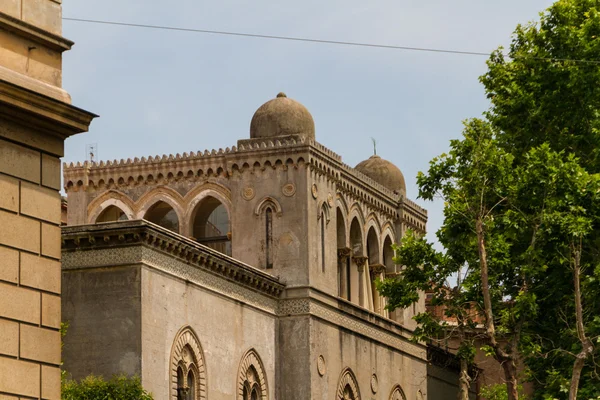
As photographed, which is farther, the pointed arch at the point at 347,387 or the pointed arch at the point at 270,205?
the pointed arch at the point at 347,387

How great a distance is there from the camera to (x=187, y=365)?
3384 centimetres

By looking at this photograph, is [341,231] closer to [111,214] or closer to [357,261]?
[357,261]

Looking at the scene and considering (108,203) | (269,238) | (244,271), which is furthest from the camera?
(108,203)

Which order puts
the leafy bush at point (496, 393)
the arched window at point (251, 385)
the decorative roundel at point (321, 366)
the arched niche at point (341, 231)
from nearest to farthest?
the arched window at point (251, 385), the decorative roundel at point (321, 366), the arched niche at point (341, 231), the leafy bush at point (496, 393)

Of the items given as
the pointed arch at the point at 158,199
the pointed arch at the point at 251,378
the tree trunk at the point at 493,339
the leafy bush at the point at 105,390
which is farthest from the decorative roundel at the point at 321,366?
the tree trunk at the point at 493,339

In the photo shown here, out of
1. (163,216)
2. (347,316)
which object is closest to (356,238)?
(347,316)

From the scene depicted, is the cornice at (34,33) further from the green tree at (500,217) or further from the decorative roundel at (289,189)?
the decorative roundel at (289,189)

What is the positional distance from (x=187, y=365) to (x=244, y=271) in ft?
11.4

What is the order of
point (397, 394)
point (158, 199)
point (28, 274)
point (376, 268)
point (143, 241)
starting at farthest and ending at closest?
1. point (397, 394)
2. point (376, 268)
3. point (158, 199)
4. point (143, 241)
5. point (28, 274)

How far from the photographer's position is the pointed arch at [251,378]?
Answer: 36.1m

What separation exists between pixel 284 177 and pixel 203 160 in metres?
2.17

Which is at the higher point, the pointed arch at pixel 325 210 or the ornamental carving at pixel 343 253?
the pointed arch at pixel 325 210

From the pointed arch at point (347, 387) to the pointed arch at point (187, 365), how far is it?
252 inches


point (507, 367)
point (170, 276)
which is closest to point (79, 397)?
point (170, 276)
